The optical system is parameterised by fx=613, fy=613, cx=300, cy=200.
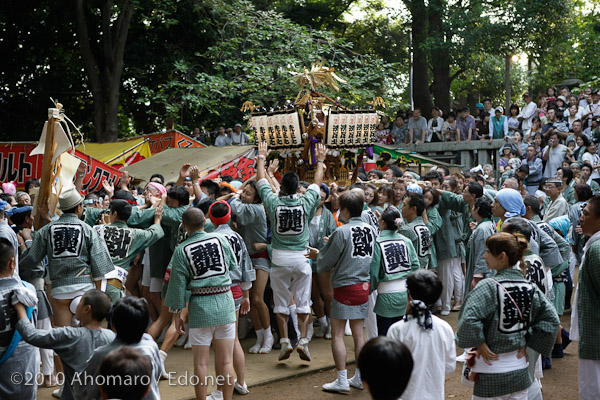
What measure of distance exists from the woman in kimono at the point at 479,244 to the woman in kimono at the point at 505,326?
2.11m

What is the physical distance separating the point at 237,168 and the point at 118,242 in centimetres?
670

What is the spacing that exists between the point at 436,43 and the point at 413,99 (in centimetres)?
441

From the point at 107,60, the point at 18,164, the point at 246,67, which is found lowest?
the point at 18,164

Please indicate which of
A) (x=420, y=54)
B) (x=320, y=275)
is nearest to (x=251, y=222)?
(x=320, y=275)

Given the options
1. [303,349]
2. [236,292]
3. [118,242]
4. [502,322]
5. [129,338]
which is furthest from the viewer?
[303,349]

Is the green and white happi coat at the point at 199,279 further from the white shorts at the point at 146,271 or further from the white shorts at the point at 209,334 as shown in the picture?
the white shorts at the point at 146,271

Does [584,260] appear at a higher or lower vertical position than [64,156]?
lower

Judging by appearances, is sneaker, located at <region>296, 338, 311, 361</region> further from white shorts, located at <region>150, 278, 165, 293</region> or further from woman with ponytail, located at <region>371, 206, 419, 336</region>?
white shorts, located at <region>150, 278, 165, 293</region>

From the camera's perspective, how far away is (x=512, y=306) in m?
3.95

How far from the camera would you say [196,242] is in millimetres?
5211

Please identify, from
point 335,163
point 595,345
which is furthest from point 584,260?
point 335,163

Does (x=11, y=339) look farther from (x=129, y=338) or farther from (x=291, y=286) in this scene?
(x=291, y=286)

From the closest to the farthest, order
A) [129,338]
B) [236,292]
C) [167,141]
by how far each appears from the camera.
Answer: [129,338], [236,292], [167,141]

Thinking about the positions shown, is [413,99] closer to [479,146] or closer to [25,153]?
[479,146]
